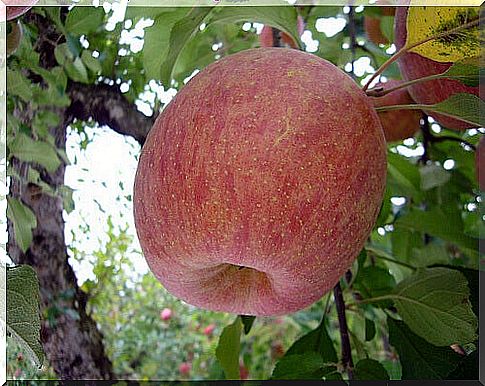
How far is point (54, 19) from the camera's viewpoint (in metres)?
0.67

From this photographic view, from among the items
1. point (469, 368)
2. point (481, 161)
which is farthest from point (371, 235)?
point (469, 368)

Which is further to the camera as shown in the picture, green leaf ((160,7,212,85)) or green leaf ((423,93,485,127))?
green leaf ((160,7,212,85))

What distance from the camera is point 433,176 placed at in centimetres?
A: 87

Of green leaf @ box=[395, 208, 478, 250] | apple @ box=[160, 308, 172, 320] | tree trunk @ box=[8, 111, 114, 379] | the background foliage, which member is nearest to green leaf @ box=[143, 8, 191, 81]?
Result: the background foliage

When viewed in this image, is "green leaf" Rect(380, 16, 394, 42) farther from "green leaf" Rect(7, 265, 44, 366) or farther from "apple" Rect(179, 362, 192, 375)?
"apple" Rect(179, 362, 192, 375)

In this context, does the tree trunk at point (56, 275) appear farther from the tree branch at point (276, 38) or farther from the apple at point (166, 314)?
the apple at point (166, 314)

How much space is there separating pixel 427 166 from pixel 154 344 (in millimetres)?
926

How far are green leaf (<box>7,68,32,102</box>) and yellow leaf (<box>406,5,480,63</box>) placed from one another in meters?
0.43

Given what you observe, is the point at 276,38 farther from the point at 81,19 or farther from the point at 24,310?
the point at 24,310

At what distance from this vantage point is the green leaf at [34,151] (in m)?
0.77

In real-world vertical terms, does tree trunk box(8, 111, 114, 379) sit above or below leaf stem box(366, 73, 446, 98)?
below

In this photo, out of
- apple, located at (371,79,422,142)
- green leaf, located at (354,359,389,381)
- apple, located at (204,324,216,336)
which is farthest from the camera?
apple, located at (204,324,216,336)

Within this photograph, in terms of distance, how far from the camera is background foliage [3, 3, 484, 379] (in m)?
0.60

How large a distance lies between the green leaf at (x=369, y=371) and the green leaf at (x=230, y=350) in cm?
20
